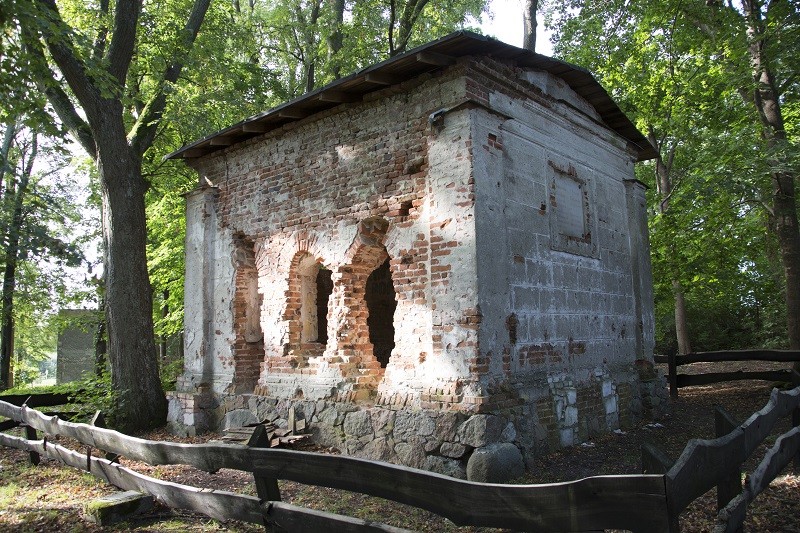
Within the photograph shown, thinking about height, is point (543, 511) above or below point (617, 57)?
below

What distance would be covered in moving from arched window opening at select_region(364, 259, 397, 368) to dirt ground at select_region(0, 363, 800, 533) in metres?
4.86

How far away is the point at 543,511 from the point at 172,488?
3160mm

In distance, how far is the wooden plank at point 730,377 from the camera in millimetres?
11078

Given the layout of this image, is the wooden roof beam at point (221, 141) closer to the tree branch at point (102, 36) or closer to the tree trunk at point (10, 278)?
the tree branch at point (102, 36)

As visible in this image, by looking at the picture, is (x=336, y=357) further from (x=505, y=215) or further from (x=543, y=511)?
(x=543, y=511)

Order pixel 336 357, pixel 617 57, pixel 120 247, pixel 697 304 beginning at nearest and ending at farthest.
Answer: pixel 336 357 → pixel 120 247 → pixel 617 57 → pixel 697 304

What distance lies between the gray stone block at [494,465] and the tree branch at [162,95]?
9001mm

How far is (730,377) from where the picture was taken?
38.5 feet

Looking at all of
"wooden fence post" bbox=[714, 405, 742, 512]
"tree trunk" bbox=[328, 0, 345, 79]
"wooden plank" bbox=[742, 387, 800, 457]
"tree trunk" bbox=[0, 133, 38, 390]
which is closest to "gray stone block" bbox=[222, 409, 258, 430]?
"wooden fence post" bbox=[714, 405, 742, 512]

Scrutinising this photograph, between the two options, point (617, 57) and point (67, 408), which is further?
point (617, 57)

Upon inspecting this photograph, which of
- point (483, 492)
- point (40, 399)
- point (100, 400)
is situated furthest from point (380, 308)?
point (483, 492)

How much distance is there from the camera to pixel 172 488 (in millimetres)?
4684

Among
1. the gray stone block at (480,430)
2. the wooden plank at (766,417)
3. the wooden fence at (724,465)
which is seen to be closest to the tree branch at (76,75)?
the gray stone block at (480,430)

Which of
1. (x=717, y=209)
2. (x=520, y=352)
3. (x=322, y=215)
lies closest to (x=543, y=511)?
(x=520, y=352)
